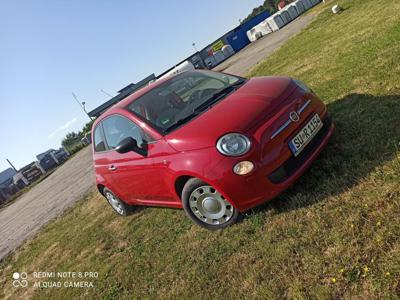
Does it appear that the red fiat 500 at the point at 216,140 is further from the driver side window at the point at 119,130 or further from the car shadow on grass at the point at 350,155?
the car shadow on grass at the point at 350,155

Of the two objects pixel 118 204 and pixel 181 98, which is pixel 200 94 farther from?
pixel 118 204

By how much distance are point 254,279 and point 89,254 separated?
13.0ft

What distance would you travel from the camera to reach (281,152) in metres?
4.13

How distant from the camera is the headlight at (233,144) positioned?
160 inches

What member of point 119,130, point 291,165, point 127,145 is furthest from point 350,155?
point 119,130

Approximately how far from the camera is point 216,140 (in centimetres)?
421

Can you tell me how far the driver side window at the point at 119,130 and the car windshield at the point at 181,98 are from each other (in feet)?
0.67

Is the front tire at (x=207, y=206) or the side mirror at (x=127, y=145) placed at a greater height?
the side mirror at (x=127, y=145)

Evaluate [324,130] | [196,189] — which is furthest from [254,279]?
[324,130]

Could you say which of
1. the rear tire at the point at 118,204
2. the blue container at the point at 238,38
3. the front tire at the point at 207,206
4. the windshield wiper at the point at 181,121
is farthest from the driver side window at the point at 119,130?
the blue container at the point at 238,38

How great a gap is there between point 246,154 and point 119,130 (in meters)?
2.49

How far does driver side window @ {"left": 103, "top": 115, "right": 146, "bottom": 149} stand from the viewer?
5.31 meters

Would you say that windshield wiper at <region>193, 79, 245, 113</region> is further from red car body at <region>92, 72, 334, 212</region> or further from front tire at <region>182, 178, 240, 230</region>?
front tire at <region>182, 178, 240, 230</region>

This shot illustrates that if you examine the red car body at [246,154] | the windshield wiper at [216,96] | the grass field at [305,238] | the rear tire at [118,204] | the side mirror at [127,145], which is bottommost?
the grass field at [305,238]
